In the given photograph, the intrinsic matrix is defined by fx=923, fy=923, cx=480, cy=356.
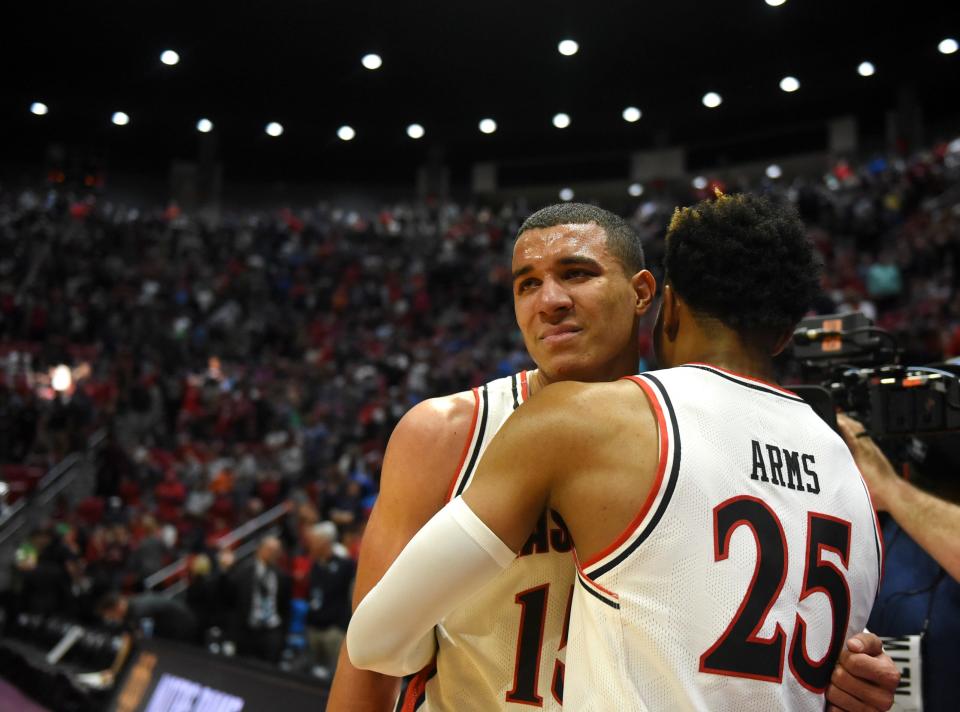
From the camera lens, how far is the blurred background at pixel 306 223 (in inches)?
385

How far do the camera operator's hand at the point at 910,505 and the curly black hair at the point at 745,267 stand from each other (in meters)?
0.74

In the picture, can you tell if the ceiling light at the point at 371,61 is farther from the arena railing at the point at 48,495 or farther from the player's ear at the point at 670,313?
the player's ear at the point at 670,313

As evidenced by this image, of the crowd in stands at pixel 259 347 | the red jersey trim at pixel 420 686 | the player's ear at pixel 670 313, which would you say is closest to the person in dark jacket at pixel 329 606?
the crowd in stands at pixel 259 347

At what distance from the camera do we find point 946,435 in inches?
96.4

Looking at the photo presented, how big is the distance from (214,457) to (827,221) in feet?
30.0

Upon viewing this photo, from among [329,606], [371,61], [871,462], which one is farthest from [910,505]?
[371,61]

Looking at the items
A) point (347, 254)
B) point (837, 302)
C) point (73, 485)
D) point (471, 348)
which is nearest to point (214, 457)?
point (73, 485)

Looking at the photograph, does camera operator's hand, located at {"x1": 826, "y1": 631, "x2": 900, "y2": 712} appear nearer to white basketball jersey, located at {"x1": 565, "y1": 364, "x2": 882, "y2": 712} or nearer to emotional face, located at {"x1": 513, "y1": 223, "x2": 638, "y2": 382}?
white basketball jersey, located at {"x1": 565, "y1": 364, "x2": 882, "y2": 712}

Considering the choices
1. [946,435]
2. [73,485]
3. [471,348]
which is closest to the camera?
[946,435]

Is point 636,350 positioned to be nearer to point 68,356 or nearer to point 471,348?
point 471,348

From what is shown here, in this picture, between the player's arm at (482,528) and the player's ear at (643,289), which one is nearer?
the player's arm at (482,528)

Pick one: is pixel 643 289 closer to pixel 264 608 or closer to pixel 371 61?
pixel 264 608

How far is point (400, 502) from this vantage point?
195cm

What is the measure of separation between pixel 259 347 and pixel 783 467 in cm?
1449
